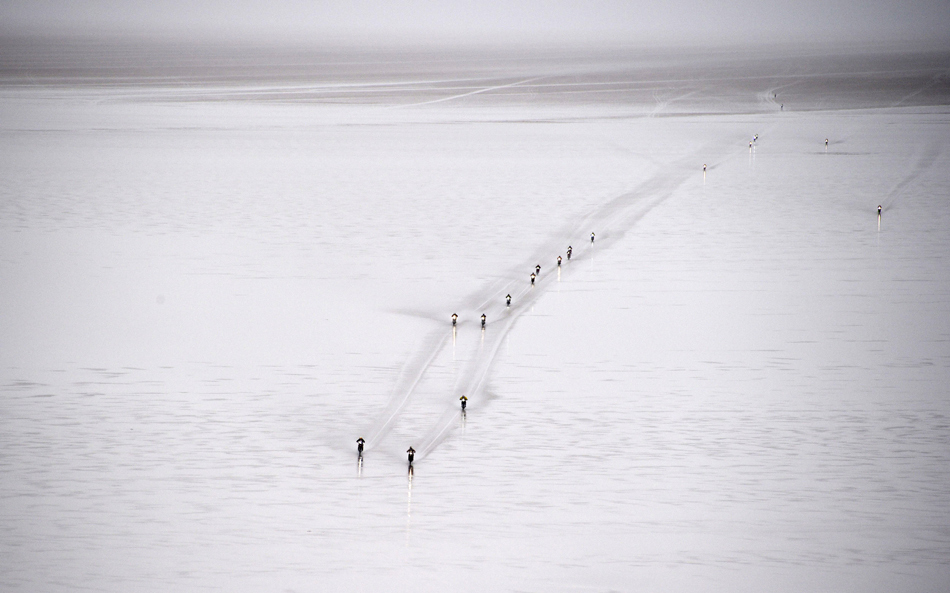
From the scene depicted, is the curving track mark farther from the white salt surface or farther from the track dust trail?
the track dust trail

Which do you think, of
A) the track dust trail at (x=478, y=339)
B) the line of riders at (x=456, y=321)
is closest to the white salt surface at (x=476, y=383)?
the track dust trail at (x=478, y=339)

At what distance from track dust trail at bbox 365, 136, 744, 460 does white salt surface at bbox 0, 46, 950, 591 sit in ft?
0.33

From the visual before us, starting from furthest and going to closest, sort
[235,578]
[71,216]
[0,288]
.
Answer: [71,216]
[0,288]
[235,578]

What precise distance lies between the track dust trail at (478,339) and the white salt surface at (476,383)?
100 millimetres

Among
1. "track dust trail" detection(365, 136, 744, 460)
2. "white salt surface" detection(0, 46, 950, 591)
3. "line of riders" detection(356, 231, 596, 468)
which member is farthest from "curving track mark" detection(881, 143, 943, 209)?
"line of riders" detection(356, 231, 596, 468)

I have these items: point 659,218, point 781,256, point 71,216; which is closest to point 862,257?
point 781,256

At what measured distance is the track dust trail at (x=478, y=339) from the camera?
17.3 m

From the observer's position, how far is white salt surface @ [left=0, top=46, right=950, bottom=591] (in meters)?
13.7

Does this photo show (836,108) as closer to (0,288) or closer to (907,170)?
(907,170)

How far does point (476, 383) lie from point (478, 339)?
8.35 ft

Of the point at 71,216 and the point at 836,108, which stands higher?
the point at 836,108

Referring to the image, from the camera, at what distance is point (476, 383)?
1916 cm

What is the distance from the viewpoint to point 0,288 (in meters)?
25.2

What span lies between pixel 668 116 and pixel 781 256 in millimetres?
36222
